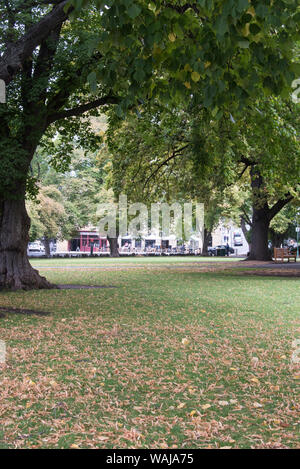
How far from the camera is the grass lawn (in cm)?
386

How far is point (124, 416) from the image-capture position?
4230 mm

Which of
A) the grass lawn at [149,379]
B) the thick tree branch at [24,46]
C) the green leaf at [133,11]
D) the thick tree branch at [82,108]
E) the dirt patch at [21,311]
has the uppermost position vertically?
the thick tree branch at [24,46]

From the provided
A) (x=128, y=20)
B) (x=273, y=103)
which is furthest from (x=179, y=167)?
(x=128, y=20)

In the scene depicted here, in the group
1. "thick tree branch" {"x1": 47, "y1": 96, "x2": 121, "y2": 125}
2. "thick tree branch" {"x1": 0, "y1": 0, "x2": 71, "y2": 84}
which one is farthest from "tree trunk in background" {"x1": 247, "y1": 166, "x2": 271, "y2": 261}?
"thick tree branch" {"x1": 0, "y1": 0, "x2": 71, "y2": 84}

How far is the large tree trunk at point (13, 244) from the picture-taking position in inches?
559

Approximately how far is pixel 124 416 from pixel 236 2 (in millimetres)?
3577

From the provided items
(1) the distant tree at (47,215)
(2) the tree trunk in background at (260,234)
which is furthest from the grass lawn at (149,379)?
(1) the distant tree at (47,215)

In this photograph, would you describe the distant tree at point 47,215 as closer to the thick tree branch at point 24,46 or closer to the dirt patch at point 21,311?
the thick tree branch at point 24,46

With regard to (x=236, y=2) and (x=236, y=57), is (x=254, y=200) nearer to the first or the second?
(x=236, y=57)

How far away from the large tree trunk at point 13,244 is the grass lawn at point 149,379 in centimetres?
382

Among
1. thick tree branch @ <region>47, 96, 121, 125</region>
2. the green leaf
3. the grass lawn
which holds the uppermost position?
thick tree branch @ <region>47, 96, 121, 125</region>

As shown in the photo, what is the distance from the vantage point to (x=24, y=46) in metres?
11.8

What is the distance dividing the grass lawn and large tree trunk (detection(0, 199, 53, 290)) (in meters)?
3.82

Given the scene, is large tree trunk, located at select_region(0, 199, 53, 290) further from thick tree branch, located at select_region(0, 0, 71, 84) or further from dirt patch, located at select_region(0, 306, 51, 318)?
dirt patch, located at select_region(0, 306, 51, 318)
